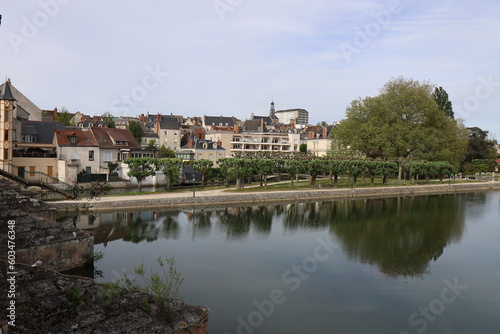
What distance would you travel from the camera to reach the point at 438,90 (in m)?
90.2

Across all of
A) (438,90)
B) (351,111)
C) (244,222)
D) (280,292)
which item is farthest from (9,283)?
(438,90)

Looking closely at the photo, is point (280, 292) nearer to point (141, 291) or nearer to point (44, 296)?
point (141, 291)

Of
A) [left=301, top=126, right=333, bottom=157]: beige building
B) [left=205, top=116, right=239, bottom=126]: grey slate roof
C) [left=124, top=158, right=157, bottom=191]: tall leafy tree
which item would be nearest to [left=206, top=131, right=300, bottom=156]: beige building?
[left=301, top=126, right=333, bottom=157]: beige building

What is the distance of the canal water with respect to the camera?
16.0m

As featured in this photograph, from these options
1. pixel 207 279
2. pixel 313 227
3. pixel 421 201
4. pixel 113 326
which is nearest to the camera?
pixel 113 326

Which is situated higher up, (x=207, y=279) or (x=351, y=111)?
(x=351, y=111)

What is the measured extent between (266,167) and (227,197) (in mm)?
8354

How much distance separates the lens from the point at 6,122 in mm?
39281

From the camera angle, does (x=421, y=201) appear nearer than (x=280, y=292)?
No

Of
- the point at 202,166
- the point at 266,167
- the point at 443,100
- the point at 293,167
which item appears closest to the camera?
the point at 266,167

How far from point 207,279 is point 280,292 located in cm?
379

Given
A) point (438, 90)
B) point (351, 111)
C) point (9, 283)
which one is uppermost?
point (438, 90)

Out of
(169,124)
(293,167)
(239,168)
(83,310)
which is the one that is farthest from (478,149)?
(83,310)

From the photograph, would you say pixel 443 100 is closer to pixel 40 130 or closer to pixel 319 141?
pixel 319 141
